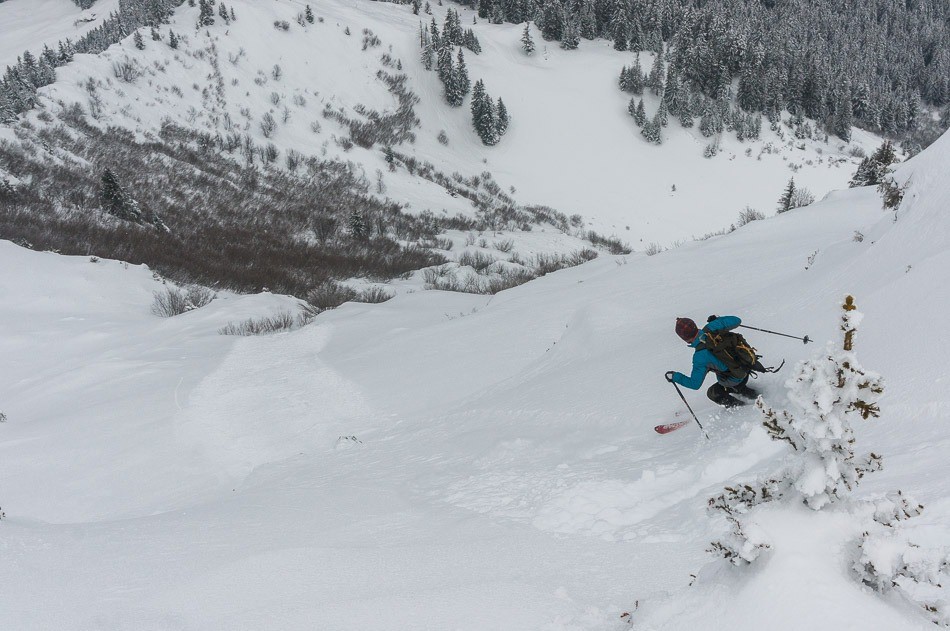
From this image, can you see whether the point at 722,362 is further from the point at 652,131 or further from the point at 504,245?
the point at 652,131

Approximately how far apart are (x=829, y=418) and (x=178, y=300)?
1668 cm

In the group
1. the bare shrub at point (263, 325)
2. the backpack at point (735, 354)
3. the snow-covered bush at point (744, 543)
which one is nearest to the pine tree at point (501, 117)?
the bare shrub at point (263, 325)

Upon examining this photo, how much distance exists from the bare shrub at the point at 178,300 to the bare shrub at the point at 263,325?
9.47 feet

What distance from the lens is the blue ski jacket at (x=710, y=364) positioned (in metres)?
4.07

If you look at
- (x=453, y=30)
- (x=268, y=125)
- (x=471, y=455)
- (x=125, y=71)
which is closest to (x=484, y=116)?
(x=453, y=30)

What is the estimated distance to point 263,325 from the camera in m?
13.0

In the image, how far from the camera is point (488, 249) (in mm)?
24828

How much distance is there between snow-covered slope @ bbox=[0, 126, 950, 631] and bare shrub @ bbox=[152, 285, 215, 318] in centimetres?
290

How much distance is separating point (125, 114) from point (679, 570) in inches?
1525

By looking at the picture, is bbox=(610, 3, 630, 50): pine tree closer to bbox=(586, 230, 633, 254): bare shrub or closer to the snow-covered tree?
bbox=(586, 230, 633, 254): bare shrub

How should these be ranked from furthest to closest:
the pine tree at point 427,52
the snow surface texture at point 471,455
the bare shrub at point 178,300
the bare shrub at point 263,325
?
the pine tree at point 427,52 → the bare shrub at point 178,300 → the bare shrub at point 263,325 → the snow surface texture at point 471,455

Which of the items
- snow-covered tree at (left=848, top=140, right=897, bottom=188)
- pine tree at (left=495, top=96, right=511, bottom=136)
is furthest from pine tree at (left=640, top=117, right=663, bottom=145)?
snow-covered tree at (left=848, top=140, right=897, bottom=188)

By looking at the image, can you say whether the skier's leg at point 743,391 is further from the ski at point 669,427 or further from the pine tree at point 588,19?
the pine tree at point 588,19

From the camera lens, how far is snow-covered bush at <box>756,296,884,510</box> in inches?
54.4
